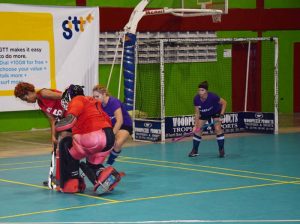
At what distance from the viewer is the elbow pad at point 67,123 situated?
9.44 meters

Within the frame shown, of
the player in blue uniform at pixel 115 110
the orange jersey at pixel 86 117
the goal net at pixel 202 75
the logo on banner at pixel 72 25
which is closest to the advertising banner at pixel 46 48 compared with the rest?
the logo on banner at pixel 72 25

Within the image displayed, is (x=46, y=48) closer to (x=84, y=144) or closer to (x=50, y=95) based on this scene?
(x=50, y=95)

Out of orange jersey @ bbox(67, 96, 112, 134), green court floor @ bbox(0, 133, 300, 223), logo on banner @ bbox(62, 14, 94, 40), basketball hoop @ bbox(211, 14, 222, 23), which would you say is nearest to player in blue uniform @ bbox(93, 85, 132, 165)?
green court floor @ bbox(0, 133, 300, 223)

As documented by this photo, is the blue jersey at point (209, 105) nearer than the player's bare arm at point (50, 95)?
No

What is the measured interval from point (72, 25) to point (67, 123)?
34.0 feet

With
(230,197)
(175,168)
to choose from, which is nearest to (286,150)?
(175,168)

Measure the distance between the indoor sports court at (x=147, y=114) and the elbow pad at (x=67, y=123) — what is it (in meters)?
0.02

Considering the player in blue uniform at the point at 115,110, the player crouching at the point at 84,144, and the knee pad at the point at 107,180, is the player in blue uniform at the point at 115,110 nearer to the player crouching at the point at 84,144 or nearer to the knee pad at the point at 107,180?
the player crouching at the point at 84,144

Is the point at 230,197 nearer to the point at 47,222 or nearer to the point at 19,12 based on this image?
the point at 47,222

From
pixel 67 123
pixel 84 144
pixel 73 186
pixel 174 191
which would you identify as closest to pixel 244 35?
pixel 174 191

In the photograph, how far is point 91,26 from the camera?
777 inches

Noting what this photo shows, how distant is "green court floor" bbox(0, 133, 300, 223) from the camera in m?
8.42

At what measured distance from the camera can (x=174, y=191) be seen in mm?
10117

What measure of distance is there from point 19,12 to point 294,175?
9822mm
